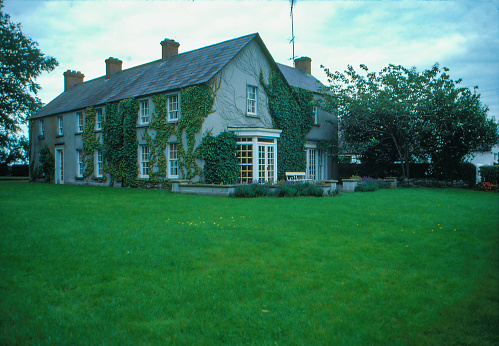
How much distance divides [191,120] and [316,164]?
10.9 metres

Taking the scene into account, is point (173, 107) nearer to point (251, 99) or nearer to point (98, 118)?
Result: point (251, 99)

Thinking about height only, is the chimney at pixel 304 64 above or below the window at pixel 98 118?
above

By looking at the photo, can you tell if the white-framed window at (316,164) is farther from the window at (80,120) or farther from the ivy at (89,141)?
the window at (80,120)

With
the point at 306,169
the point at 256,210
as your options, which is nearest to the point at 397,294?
the point at 256,210

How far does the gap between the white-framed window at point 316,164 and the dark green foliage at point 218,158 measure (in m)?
8.46

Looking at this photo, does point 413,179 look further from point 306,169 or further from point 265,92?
point 265,92

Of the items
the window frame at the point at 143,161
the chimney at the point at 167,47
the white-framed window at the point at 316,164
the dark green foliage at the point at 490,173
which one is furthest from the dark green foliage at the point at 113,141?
the dark green foliage at the point at 490,173

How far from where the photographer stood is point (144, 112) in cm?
2230

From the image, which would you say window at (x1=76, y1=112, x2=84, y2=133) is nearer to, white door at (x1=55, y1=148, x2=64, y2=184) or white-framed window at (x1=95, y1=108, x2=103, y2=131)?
white-framed window at (x1=95, y1=108, x2=103, y2=131)

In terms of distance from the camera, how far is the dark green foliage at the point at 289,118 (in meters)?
22.1

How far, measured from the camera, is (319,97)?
27234mm

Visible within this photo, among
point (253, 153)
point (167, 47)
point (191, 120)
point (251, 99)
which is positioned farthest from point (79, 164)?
point (253, 153)

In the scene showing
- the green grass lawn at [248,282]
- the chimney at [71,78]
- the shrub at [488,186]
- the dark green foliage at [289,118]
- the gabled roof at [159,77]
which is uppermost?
the chimney at [71,78]

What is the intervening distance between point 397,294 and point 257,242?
2.97 m
